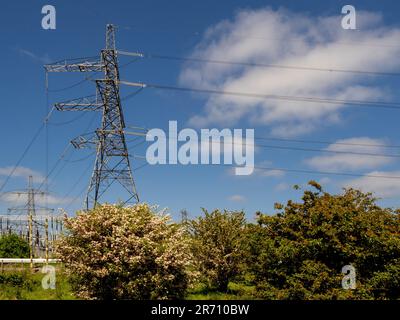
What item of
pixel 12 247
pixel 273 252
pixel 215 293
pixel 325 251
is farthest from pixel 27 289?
pixel 12 247

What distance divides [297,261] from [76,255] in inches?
426

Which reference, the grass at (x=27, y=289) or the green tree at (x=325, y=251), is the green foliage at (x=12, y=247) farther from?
the green tree at (x=325, y=251)

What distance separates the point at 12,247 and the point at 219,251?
115 ft

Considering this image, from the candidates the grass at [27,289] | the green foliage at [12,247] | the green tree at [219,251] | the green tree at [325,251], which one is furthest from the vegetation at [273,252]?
the green foliage at [12,247]

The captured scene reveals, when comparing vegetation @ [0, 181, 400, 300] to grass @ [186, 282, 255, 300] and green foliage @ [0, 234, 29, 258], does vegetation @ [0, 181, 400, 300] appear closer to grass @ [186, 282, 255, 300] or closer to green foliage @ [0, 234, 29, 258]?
grass @ [186, 282, 255, 300]

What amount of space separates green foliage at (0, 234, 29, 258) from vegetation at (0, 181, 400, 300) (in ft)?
127

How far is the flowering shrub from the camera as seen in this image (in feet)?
71.3

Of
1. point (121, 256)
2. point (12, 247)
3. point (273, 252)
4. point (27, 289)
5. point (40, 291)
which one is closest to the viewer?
point (121, 256)

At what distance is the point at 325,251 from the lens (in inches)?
863

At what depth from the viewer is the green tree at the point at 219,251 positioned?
33875 millimetres

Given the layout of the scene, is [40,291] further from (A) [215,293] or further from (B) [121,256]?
(A) [215,293]

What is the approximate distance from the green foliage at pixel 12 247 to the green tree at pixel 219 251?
107 feet
